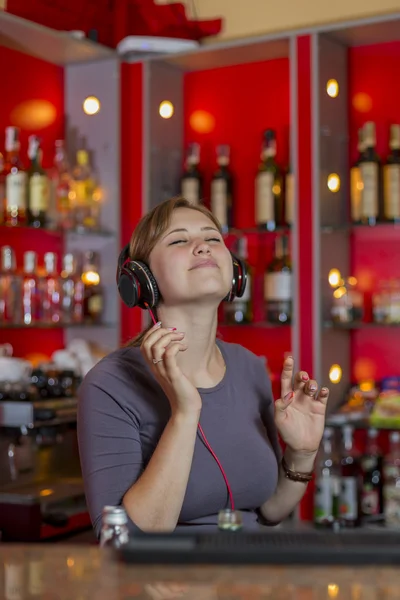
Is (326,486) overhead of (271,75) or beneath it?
beneath

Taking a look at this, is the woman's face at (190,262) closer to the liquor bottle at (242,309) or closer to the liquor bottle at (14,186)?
the liquor bottle at (14,186)

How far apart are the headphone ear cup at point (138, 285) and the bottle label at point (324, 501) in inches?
64.3

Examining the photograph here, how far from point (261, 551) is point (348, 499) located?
8.01 ft

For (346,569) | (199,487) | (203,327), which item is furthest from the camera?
(203,327)

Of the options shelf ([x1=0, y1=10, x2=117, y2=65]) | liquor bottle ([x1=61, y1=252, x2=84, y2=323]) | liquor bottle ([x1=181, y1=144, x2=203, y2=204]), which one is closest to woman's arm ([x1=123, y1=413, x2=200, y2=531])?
liquor bottle ([x1=61, y1=252, x2=84, y2=323])

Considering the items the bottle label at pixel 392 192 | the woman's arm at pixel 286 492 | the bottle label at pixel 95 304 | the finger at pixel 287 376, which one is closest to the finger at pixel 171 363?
the finger at pixel 287 376

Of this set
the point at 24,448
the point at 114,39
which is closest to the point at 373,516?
the point at 24,448

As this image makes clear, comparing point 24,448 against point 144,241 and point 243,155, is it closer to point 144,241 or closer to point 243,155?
point 144,241

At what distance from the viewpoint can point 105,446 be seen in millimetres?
1576

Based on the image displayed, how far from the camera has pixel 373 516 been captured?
3137mm

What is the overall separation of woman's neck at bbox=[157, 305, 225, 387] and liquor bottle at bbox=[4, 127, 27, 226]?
5.09ft

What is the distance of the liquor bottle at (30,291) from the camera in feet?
10.7


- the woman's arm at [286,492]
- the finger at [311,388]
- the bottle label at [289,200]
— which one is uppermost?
the bottle label at [289,200]

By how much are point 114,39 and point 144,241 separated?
86.5 inches
